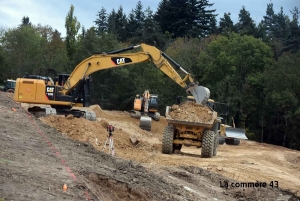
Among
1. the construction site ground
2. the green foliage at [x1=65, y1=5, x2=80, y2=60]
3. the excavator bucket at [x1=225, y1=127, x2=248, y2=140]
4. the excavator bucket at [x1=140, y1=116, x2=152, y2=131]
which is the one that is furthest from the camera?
the green foliage at [x1=65, y1=5, x2=80, y2=60]

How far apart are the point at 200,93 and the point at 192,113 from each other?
4.95 feet

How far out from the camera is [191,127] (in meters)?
17.6

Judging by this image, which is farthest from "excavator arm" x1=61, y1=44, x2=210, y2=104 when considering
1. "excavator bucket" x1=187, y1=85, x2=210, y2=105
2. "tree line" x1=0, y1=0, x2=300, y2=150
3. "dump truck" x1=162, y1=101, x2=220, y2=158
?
"tree line" x1=0, y1=0, x2=300, y2=150

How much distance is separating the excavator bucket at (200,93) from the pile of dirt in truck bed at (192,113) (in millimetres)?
872

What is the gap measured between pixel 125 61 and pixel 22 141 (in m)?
11.7

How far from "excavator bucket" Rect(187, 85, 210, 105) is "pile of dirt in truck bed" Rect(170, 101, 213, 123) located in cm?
87

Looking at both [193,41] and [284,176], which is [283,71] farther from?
[284,176]

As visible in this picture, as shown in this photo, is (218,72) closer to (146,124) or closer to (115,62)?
(146,124)

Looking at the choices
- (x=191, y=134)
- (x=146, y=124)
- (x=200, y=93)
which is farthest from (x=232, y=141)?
(x=191, y=134)

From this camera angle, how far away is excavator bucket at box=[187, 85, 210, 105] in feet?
60.8

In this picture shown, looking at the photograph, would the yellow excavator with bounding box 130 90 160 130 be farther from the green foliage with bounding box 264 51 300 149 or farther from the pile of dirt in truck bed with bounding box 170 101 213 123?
the green foliage with bounding box 264 51 300 149

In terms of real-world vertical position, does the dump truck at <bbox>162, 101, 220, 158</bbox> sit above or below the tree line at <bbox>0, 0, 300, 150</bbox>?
below

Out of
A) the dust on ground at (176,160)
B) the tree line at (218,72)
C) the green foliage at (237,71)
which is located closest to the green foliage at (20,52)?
the tree line at (218,72)

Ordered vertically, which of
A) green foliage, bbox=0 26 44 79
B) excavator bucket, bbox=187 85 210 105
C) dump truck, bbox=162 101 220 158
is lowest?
dump truck, bbox=162 101 220 158
